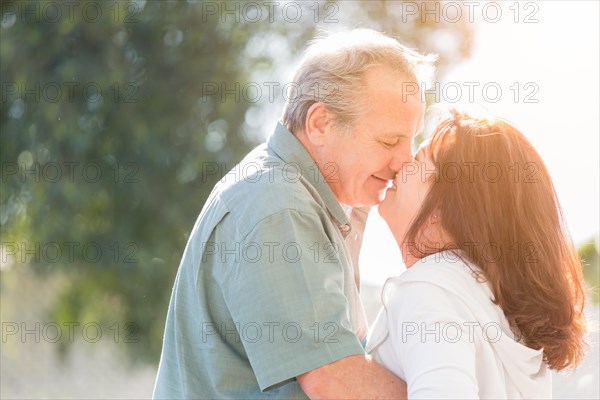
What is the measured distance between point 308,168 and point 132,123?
3043mm

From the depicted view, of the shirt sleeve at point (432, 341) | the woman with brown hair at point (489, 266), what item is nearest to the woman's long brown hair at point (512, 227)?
the woman with brown hair at point (489, 266)

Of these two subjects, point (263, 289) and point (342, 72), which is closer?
point (263, 289)

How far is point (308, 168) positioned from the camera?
1.85 meters

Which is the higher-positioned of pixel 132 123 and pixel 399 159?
pixel 399 159

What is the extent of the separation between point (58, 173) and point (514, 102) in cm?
267

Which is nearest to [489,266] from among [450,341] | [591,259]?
[450,341]

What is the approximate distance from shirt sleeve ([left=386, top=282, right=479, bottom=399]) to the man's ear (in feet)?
1.63

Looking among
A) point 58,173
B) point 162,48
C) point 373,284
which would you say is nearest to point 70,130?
point 58,173

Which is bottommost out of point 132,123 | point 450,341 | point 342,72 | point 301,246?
point 132,123

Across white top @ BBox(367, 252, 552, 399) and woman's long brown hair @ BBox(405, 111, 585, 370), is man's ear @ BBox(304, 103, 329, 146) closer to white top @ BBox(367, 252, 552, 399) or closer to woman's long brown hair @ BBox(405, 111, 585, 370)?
woman's long brown hair @ BBox(405, 111, 585, 370)

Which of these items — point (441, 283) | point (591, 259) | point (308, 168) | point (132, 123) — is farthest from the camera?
point (132, 123)

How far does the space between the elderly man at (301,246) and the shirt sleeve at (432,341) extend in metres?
0.11

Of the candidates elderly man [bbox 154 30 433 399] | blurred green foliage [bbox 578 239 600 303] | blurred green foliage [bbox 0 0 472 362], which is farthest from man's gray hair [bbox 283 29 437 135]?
blurred green foliage [bbox 0 0 472 362]

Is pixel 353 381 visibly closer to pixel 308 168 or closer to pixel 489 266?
pixel 489 266
